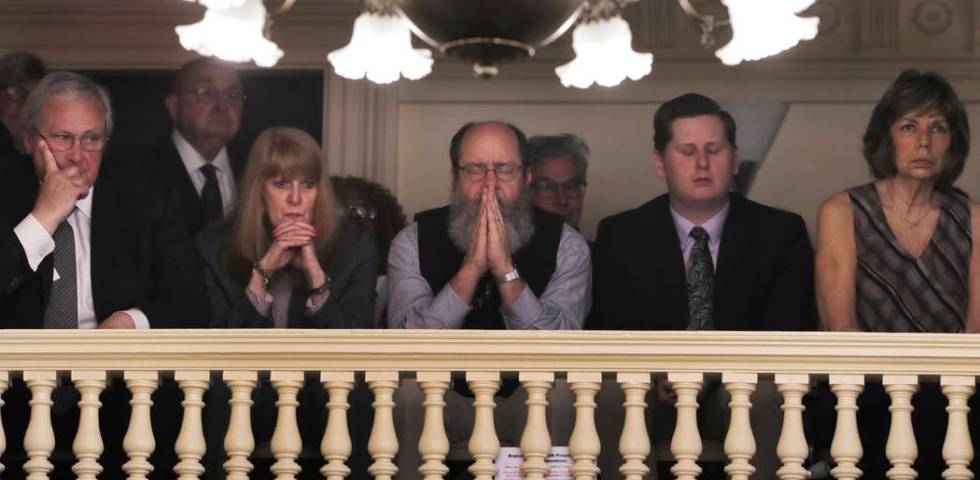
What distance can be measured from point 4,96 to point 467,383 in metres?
2.49

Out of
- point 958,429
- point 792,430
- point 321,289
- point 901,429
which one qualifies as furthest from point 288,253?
point 958,429

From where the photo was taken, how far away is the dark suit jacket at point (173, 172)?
29.5 feet

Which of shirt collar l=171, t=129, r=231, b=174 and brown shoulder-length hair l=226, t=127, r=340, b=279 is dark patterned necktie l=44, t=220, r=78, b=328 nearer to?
brown shoulder-length hair l=226, t=127, r=340, b=279

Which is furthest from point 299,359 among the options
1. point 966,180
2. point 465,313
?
point 966,180

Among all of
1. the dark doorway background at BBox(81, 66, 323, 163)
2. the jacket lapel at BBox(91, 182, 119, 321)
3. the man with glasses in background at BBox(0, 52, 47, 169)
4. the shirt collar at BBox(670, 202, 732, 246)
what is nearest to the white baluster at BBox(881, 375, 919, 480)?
the shirt collar at BBox(670, 202, 732, 246)

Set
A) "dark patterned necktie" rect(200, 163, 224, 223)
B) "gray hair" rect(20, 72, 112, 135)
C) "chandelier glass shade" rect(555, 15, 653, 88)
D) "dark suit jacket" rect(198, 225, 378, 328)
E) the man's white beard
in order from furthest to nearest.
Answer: "dark patterned necktie" rect(200, 163, 224, 223)
the man's white beard
"gray hair" rect(20, 72, 112, 135)
"dark suit jacket" rect(198, 225, 378, 328)
"chandelier glass shade" rect(555, 15, 653, 88)

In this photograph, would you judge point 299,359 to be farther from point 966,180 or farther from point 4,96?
point 966,180

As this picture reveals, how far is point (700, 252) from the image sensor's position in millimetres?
8328

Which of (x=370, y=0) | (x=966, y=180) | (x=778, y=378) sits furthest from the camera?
(x=966, y=180)

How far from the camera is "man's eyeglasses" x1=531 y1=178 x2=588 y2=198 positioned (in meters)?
9.03

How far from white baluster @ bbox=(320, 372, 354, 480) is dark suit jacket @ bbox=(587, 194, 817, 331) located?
3.49 feet

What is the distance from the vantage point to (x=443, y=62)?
10.3 meters

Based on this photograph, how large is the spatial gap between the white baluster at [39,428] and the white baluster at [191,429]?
0.38m

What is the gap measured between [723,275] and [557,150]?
1175 millimetres
